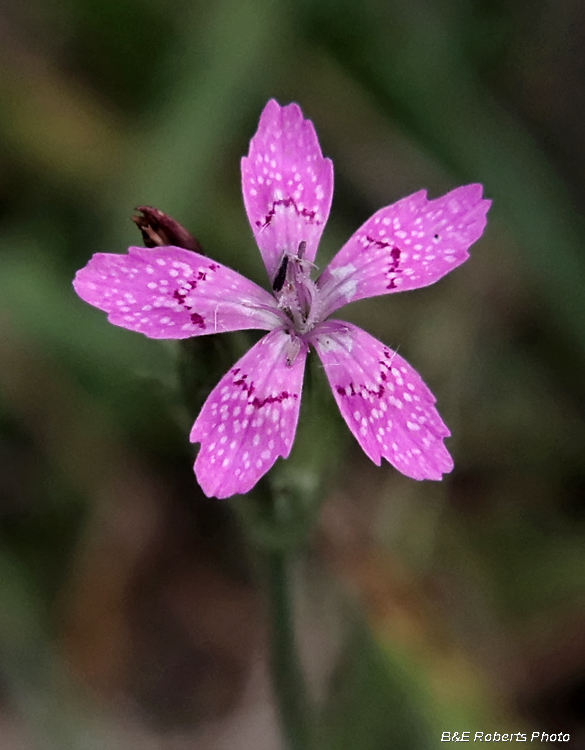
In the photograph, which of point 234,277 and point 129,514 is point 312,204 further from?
point 129,514

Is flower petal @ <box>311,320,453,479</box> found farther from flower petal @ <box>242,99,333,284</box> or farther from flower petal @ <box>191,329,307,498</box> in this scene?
flower petal @ <box>242,99,333,284</box>

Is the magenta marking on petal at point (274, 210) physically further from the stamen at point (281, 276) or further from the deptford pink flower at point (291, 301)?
the stamen at point (281, 276)

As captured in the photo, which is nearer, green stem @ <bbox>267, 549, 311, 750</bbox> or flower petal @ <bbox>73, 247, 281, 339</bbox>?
flower petal @ <bbox>73, 247, 281, 339</bbox>

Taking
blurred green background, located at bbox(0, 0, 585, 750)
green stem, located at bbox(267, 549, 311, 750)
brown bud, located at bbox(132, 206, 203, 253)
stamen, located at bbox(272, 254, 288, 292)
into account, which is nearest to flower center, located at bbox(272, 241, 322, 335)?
stamen, located at bbox(272, 254, 288, 292)

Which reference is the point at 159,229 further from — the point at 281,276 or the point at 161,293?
the point at 281,276

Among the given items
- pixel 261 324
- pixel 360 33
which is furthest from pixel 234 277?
pixel 360 33

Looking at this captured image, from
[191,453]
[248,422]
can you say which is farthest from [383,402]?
[191,453]
